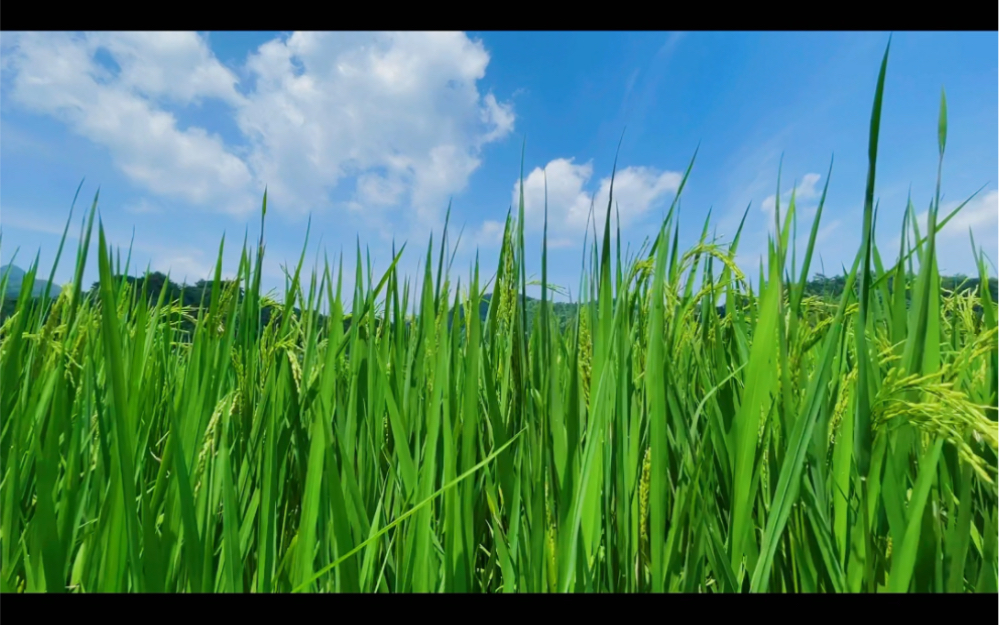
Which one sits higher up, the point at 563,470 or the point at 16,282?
the point at 16,282

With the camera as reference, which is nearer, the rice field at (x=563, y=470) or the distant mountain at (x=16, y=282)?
the rice field at (x=563, y=470)

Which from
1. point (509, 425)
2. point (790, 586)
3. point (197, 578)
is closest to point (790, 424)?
point (790, 586)

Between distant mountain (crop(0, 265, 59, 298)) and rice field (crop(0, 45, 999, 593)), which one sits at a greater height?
distant mountain (crop(0, 265, 59, 298))

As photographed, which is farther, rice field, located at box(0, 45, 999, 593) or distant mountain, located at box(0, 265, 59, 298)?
distant mountain, located at box(0, 265, 59, 298)

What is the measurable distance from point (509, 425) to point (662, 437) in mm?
307

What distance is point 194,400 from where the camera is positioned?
2.73 feet

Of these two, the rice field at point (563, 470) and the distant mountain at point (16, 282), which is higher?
the distant mountain at point (16, 282)

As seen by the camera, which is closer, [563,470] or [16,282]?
[563,470]

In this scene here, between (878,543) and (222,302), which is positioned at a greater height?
(222,302)

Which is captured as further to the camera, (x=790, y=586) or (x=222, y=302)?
(x=222, y=302)
